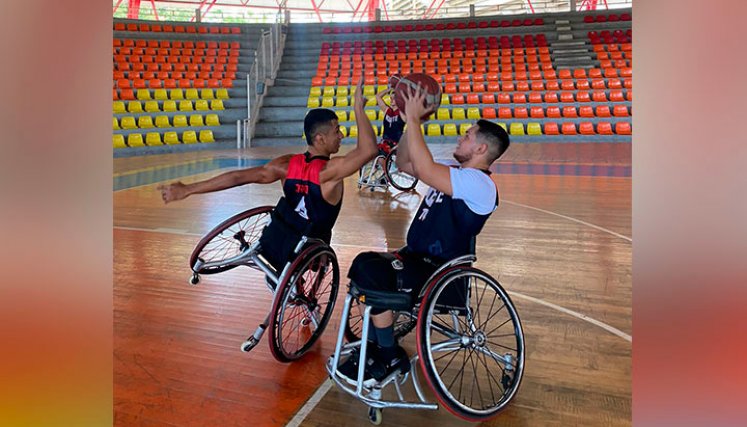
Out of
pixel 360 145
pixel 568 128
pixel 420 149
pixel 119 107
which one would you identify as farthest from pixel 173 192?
pixel 568 128

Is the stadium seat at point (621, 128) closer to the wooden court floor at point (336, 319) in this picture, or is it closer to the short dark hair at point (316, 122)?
the wooden court floor at point (336, 319)

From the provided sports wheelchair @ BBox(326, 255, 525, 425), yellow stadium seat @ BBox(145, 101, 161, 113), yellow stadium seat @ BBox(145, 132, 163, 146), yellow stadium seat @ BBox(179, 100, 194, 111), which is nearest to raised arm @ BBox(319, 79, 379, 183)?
sports wheelchair @ BBox(326, 255, 525, 425)

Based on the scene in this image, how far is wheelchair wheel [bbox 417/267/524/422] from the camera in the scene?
1622 millimetres

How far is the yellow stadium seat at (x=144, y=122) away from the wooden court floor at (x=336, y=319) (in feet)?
20.2

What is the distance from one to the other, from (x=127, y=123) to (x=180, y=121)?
1.07 m

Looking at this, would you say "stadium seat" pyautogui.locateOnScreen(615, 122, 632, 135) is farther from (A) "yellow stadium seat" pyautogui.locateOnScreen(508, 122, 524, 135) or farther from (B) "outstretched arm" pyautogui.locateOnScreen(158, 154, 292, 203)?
(B) "outstretched arm" pyautogui.locateOnScreen(158, 154, 292, 203)

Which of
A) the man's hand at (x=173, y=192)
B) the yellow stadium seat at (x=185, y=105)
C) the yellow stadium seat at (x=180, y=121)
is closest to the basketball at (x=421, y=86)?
the man's hand at (x=173, y=192)

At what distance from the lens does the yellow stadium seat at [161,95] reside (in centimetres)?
1252

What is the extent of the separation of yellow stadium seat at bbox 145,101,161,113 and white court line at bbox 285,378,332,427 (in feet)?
36.6

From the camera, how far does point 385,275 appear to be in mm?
1789

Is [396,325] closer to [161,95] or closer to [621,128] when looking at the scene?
[621,128]
